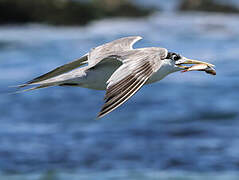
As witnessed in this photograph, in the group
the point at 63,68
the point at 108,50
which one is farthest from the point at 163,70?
the point at 63,68

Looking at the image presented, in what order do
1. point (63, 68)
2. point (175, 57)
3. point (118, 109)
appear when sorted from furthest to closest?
point (118, 109), point (63, 68), point (175, 57)

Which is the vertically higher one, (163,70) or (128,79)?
(128,79)

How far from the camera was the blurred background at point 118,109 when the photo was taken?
1485cm

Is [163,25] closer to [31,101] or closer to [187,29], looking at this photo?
[187,29]

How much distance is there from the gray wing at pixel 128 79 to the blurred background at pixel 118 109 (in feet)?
29.3

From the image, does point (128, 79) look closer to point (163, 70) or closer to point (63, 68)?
point (163, 70)

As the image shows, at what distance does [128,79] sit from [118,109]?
16082mm

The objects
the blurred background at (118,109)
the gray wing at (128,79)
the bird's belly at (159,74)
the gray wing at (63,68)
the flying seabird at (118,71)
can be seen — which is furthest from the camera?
the blurred background at (118,109)

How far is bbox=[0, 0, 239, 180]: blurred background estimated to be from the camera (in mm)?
14852

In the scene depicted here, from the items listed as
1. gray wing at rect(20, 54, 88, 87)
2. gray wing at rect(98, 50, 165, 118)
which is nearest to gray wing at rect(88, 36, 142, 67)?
gray wing at rect(20, 54, 88, 87)

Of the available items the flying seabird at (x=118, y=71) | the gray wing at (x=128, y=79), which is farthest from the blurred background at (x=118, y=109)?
the gray wing at (x=128, y=79)

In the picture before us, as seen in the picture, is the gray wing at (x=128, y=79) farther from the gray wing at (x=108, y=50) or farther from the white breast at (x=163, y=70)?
the gray wing at (x=108, y=50)

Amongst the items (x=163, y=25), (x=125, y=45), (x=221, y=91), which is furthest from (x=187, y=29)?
(x=125, y=45)

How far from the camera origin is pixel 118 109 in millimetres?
20922
